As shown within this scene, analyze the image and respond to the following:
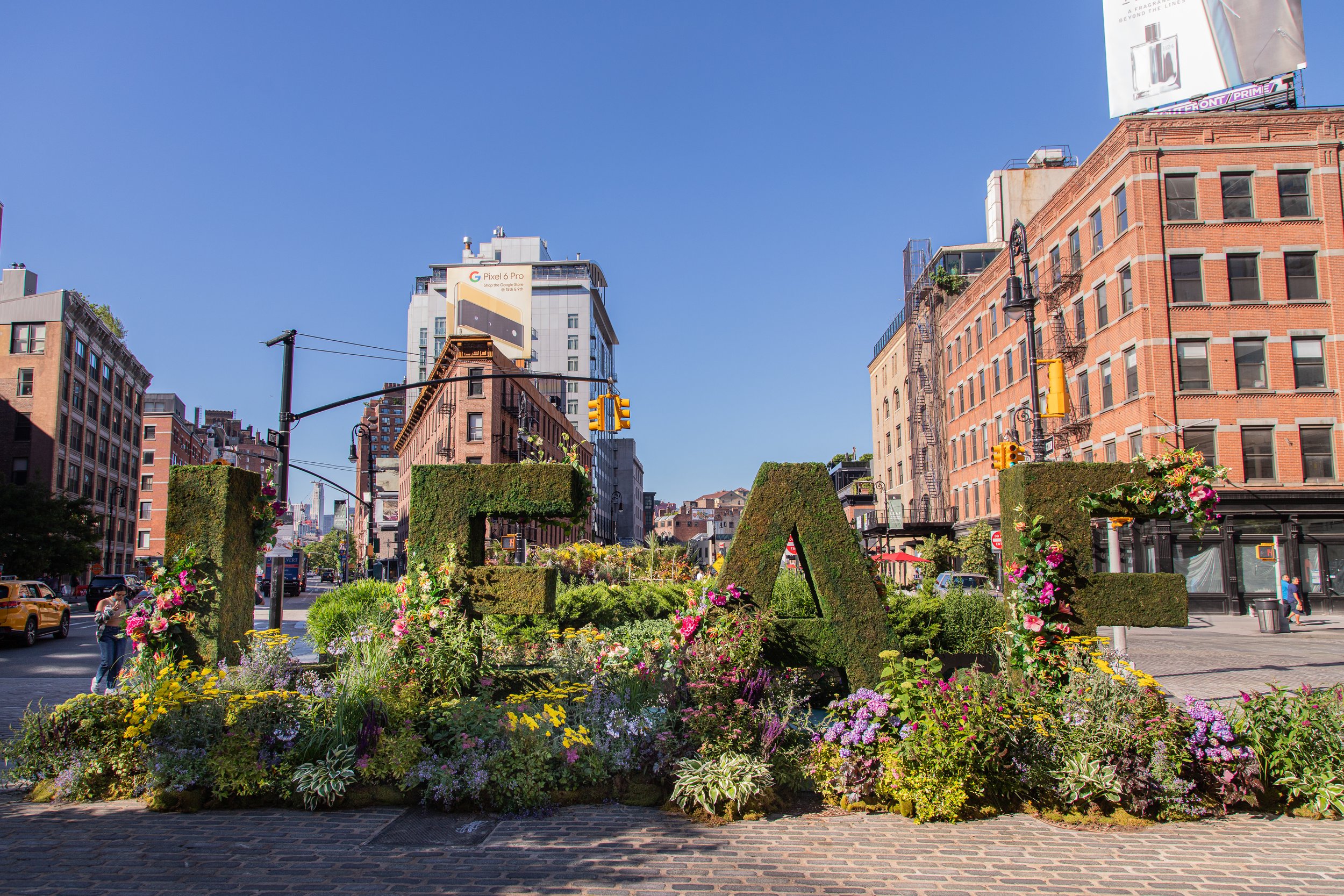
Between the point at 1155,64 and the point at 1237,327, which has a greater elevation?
the point at 1155,64

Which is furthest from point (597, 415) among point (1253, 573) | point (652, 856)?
point (1253, 573)

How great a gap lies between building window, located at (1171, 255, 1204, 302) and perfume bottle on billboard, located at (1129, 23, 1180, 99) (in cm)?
808

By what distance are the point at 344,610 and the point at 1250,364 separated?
32.1 metres

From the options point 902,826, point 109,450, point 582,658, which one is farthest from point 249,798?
point 109,450

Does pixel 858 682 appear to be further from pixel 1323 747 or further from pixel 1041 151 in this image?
pixel 1041 151

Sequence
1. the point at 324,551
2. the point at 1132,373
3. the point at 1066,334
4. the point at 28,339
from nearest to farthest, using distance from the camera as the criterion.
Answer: the point at 1132,373, the point at 1066,334, the point at 28,339, the point at 324,551

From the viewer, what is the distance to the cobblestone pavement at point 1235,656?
14.8 m

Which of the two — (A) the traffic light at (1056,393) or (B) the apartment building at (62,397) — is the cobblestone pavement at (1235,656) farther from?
(B) the apartment building at (62,397)

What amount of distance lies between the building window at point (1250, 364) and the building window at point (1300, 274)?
2271 mm

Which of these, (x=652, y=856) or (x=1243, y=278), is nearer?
(x=652, y=856)

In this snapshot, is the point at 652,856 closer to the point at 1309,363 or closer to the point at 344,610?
the point at 344,610

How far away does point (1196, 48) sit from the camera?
1345 inches

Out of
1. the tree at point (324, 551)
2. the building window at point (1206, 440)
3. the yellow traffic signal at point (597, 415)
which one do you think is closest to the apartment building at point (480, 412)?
the yellow traffic signal at point (597, 415)

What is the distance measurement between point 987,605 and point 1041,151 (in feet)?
150
